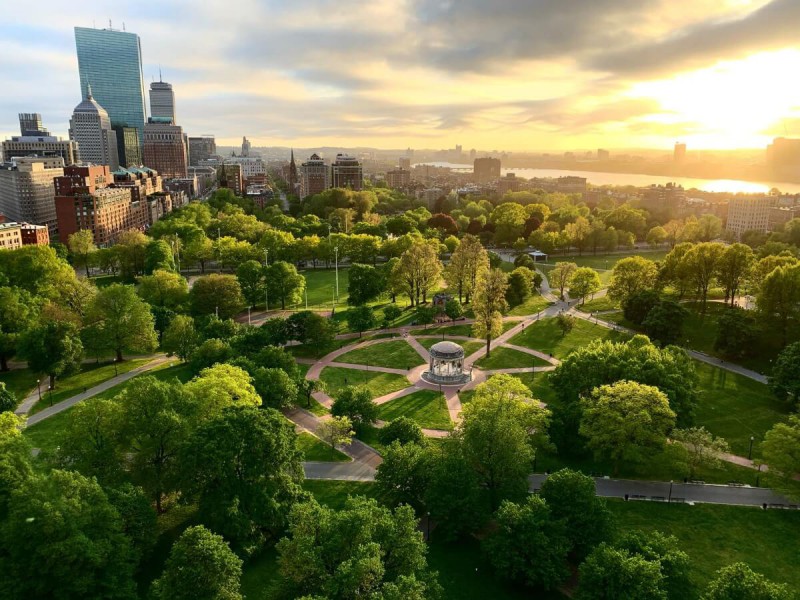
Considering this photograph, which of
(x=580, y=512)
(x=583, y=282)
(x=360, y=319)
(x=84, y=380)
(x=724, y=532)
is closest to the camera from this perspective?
(x=580, y=512)

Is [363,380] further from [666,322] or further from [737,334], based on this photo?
[737,334]

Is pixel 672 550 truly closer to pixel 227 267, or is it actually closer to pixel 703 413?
pixel 703 413

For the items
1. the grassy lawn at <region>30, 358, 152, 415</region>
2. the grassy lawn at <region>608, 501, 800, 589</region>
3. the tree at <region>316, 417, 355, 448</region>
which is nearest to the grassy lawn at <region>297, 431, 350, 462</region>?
the tree at <region>316, 417, 355, 448</region>

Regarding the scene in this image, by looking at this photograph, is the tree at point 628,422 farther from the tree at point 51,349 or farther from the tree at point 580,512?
the tree at point 51,349

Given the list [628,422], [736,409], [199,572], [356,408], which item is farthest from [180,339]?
[736,409]

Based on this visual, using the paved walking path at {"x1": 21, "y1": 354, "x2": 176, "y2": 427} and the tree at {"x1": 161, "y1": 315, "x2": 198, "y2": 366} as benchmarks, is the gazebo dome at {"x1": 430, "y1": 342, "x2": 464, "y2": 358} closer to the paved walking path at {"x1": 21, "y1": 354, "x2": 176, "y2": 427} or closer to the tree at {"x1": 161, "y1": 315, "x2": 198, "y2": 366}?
the tree at {"x1": 161, "y1": 315, "x2": 198, "y2": 366}

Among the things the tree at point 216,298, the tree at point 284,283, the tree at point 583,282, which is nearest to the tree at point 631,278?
the tree at point 583,282
